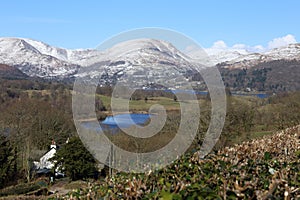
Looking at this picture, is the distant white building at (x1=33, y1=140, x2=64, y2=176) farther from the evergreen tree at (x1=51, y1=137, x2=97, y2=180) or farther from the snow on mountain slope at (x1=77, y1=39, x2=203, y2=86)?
the snow on mountain slope at (x1=77, y1=39, x2=203, y2=86)

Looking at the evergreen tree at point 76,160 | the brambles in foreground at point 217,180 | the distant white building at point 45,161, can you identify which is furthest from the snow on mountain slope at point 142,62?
the distant white building at point 45,161

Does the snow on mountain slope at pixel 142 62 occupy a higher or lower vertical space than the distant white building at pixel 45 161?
higher

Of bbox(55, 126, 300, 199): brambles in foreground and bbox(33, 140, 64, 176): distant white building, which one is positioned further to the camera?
bbox(33, 140, 64, 176): distant white building

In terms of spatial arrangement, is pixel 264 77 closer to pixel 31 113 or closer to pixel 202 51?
pixel 31 113

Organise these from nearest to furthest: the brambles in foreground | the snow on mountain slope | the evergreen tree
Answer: the brambles in foreground → the snow on mountain slope → the evergreen tree

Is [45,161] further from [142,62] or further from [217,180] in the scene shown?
[217,180]

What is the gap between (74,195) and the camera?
333 cm

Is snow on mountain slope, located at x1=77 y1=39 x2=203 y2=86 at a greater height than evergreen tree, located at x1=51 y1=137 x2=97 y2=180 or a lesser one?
Answer: greater

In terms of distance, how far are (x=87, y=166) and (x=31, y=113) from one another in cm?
1371

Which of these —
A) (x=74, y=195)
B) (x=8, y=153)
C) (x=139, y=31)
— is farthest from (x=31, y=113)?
(x=74, y=195)

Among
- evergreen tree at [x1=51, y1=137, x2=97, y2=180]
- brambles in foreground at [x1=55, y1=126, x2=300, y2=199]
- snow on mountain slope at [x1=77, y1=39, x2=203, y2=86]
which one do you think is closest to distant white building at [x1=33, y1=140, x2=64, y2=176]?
evergreen tree at [x1=51, y1=137, x2=97, y2=180]

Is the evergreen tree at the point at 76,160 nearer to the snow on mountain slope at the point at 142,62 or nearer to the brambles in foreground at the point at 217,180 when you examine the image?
the snow on mountain slope at the point at 142,62

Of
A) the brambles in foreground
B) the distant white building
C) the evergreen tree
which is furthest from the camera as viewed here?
the distant white building

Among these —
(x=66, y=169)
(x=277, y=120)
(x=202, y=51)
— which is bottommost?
(x=66, y=169)
